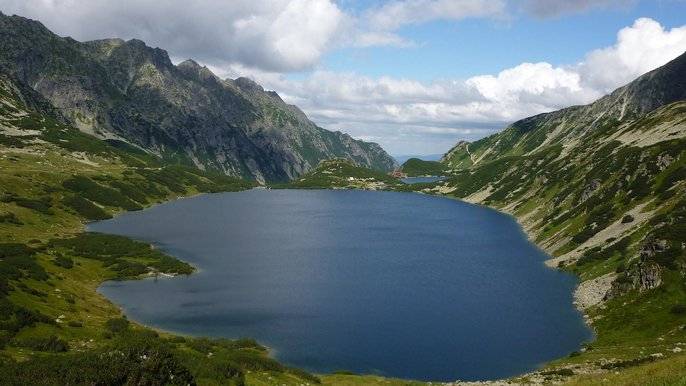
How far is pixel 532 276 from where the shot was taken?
12294 centimetres

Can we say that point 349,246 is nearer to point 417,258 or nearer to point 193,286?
point 417,258

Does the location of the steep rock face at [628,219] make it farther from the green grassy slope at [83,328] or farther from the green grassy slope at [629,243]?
the green grassy slope at [83,328]

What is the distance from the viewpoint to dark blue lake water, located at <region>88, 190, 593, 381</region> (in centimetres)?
7438

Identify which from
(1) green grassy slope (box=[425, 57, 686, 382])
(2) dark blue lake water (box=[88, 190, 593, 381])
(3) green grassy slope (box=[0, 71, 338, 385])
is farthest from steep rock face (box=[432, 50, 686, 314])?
(3) green grassy slope (box=[0, 71, 338, 385])

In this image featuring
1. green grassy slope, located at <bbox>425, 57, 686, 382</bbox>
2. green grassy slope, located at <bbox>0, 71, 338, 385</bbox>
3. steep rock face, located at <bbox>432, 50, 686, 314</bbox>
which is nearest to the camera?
green grassy slope, located at <bbox>0, 71, 338, 385</bbox>

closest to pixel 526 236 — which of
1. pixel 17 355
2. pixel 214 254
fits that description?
pixel 214 254

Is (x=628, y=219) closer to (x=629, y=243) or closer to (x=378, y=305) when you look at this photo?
(x=629, y=243)

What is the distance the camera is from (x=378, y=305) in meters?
100

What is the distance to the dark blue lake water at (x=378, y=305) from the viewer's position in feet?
244

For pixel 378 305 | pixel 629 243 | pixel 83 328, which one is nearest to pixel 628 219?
pixel 629 243

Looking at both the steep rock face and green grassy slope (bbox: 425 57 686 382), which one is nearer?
green grassy slope (bbox: 425 57 686 382)

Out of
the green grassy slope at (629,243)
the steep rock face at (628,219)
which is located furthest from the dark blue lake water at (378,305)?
the steep rock face at (628,219)

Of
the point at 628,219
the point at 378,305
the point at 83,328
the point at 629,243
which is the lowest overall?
the point at 378,305

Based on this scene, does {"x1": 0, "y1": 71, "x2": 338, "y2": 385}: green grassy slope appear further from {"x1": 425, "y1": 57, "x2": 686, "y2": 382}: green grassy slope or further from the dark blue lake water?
{"x1": 425, "y1": 57, "x2": 686, "y2": 382}: green grassy slope
